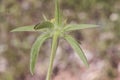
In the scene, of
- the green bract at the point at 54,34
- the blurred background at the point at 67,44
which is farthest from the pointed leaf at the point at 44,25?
the blurred background at the point at 67,44

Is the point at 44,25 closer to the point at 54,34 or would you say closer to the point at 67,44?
the point at 54,34

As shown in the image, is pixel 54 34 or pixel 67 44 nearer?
pixel 54 34

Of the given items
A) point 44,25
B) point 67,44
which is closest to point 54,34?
point 44,25

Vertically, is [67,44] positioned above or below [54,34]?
below

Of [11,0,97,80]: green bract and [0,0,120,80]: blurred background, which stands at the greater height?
[11,0,97,80]: green bract

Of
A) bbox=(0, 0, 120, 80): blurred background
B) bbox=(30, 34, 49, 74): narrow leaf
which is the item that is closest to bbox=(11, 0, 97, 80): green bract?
bbox=(30, 34, 49, 74): narrow leaf

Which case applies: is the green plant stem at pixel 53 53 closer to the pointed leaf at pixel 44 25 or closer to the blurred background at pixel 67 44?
the pointed leaf at pixel 44 25

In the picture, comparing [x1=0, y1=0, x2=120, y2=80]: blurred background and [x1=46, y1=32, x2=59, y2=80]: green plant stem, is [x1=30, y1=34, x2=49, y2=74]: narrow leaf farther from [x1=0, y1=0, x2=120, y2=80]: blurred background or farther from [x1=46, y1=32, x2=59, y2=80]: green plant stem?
[x1=0, y1=0, x2=120, y2=80]: blurred background

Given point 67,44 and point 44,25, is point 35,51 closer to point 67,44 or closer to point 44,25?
point 44,25

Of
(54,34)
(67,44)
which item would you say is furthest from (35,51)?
(67,44)
